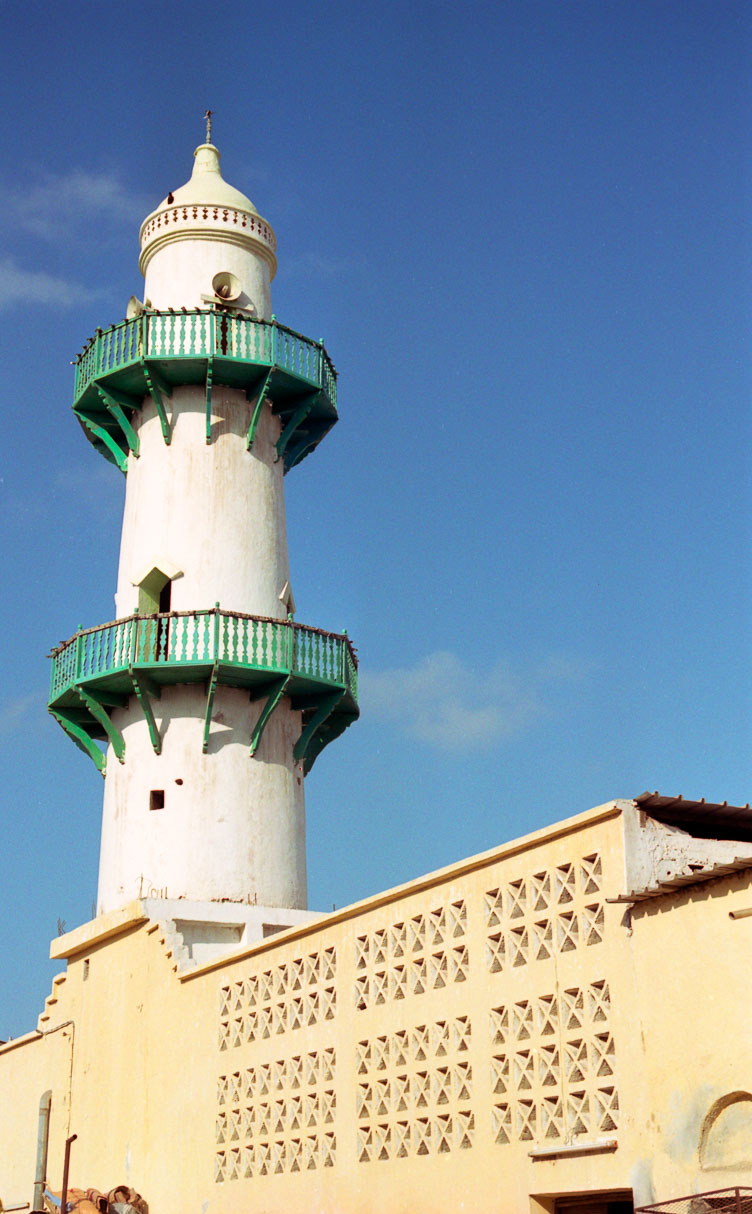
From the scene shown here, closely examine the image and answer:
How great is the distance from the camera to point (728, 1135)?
1093 centimetres

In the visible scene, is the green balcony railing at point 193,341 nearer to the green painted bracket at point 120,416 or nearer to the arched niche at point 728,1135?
the green painted bracket at point 120,416

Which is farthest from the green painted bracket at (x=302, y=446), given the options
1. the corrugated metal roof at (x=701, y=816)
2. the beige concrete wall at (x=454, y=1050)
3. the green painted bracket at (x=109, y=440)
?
the corrugated metal roof at (x=701, y=816)

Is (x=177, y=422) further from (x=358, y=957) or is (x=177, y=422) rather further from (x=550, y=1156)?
(x=550, y=1156)

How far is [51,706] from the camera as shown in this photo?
22562 mm

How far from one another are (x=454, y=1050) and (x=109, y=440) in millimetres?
13255

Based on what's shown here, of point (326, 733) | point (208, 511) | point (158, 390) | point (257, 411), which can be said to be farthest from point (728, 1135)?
point (158, 390)

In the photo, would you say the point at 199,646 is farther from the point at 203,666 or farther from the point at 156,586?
the point at 156,586

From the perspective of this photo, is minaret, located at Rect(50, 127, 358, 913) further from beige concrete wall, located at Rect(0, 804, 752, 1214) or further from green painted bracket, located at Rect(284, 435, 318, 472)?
beige concrete wall, located at Rect(0, 804, 752, 1214)

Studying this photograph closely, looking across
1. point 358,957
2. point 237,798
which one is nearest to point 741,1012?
point 358,957

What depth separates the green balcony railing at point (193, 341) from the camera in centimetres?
2245

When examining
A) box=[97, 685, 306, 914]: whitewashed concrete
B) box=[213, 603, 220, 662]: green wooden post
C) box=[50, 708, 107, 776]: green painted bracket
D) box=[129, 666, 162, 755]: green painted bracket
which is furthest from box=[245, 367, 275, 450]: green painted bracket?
box=[50, 708, 107, 776]: green painted bracket

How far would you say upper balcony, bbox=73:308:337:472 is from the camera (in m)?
22.5

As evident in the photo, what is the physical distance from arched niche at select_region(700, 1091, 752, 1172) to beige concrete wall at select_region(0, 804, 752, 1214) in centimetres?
2

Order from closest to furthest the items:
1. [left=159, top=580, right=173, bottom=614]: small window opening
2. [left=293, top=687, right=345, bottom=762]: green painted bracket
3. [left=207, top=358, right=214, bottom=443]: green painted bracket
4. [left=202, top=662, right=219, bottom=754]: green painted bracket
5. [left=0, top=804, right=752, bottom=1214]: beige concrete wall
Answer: [left=0, top=804, right=752, bottom=1214]: beige concrete wall < [left=202, top=662, right=219, bottom=754]: green painted bracket < [left=293, top=687, right=345, bottom=762]: green painted bracket < [left=207, top=358, right=214, bottom=443]: green painted bracket < [left=159, top=580, right=173, bottom=614]: small window opening
